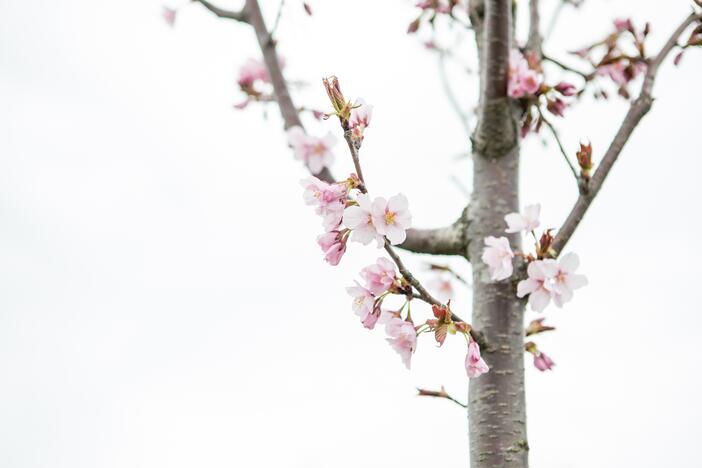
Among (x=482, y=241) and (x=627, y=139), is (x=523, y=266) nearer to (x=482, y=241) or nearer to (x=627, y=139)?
(x=482, y=241)

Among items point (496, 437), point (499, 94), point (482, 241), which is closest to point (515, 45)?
point (499, 94)

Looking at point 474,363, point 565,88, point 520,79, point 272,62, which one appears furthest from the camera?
point 272,62

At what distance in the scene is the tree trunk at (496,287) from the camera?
4.59ft

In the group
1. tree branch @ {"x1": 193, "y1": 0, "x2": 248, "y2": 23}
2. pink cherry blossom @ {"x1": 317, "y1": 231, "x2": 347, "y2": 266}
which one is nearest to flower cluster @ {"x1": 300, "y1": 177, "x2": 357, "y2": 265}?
pink cherry blossom @ {"x1": 317, "y1": 231, "x2": 347, "y2": 266}

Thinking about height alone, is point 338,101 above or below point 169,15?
below

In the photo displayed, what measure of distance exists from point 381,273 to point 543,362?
1.95ft

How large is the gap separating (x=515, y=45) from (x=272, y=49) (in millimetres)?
676

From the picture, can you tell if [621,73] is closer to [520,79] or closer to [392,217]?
[520,79]

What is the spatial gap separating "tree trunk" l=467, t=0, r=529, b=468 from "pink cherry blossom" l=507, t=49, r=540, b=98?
Result: 0.02m

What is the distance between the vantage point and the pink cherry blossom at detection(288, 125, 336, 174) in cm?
192

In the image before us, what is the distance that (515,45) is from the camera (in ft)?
6.40

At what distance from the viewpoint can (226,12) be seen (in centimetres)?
209

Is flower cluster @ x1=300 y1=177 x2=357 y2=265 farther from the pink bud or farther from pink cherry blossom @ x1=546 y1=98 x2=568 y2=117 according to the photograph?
the pink bud

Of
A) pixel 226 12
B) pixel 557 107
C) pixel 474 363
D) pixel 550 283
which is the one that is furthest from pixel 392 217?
pixel 226 12
